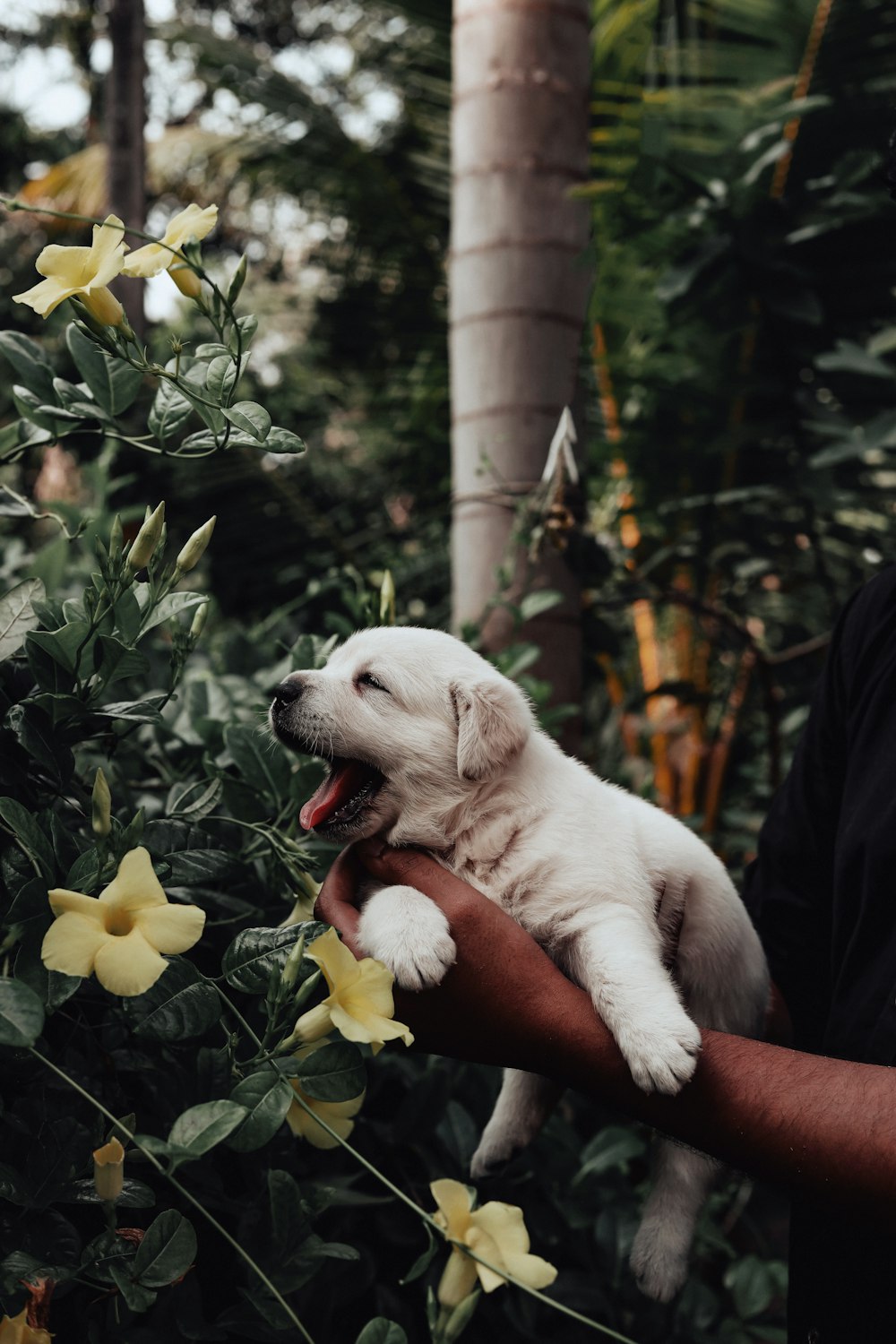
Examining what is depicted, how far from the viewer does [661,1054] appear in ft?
4.75

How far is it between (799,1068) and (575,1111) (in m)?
1.46

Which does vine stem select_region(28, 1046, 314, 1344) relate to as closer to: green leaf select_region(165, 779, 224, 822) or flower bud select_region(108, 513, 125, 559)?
green leaf select_region(165, 779, 224, 822)

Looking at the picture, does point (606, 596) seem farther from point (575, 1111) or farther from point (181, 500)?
point (181, 500)

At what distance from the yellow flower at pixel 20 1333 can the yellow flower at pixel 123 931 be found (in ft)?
1.18

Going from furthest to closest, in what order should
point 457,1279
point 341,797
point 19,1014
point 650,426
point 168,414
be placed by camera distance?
1. point 650,426
2. point 341,797
3. point 168,414
4. point 457,1279
5. point 19,1014

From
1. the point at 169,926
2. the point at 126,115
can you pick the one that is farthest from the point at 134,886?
the point at 126,115

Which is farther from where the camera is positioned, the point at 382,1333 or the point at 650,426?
the point at 650,426

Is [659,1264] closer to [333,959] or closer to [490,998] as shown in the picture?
[490,998]

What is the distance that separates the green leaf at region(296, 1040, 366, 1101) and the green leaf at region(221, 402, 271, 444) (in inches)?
29.8

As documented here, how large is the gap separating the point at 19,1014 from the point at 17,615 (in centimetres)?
57

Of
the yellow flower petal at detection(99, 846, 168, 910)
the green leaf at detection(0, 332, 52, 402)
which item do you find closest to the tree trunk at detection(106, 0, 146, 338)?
the green leaf at detection(0, 332, 52, 402)

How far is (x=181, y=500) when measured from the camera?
5.32 m

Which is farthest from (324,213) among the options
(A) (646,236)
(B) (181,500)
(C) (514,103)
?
(C) (514,103)

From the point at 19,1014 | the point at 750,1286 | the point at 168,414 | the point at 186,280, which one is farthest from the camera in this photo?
the point at 750,1286
